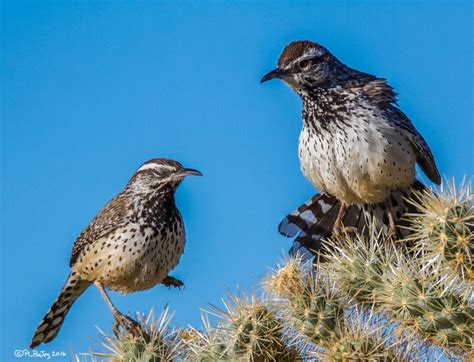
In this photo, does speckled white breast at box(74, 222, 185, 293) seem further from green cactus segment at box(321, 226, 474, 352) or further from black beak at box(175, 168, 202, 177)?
green cactus segment at box(321, 226, 474, 352)

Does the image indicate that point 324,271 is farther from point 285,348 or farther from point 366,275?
point 285,348

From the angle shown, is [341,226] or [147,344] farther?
[341,226]

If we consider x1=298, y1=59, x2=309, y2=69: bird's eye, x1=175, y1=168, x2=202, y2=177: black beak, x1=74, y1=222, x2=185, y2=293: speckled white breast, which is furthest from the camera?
x1=298, y1=59, x2=309, y2=69: bird's eye

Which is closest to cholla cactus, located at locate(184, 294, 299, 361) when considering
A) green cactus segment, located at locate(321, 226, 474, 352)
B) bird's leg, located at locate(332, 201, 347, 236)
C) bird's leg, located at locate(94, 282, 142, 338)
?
green cactus segment, located at locate(321, 226, 474, 352)

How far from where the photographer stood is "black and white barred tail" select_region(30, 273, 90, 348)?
5.65m

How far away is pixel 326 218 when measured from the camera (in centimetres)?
602

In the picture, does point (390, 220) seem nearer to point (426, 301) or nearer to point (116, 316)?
point (116, 316)

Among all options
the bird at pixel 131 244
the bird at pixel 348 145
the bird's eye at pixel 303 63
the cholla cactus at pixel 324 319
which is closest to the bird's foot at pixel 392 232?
the bird at pixel 348 145

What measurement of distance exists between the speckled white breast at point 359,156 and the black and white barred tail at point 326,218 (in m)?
0.36

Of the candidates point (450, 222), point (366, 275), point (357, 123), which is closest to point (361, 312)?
point (366, 275)

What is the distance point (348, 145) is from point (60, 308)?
2.28m

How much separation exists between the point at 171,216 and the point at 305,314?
2063 millimetres

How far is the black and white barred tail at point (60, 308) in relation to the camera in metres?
5.65

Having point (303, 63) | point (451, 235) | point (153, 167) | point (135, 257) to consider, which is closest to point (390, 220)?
point (303, 63)
